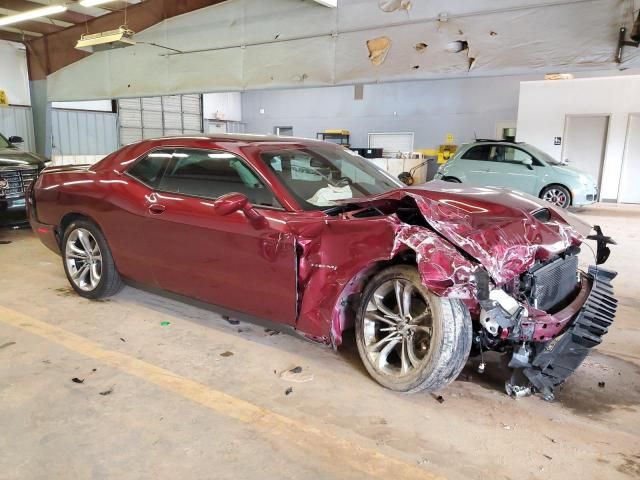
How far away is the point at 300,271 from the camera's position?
2.69m

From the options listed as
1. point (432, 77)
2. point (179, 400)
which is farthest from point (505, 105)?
point (179, 400)

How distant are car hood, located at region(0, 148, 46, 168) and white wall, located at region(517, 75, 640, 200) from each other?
11.7 metres

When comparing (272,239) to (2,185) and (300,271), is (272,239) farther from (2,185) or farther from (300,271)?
(2,185)

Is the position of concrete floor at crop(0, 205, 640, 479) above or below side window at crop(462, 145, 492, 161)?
below

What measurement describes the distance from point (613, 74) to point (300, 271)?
1362cm

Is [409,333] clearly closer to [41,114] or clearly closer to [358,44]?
[358,44]

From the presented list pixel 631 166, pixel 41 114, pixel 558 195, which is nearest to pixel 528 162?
pixel 558 195

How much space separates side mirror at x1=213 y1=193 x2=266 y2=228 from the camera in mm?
2652

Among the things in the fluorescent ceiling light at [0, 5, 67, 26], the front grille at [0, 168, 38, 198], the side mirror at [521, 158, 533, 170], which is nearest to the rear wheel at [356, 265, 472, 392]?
the front grille at [0, 168, 38, 198]

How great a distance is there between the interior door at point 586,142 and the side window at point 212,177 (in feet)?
39.8

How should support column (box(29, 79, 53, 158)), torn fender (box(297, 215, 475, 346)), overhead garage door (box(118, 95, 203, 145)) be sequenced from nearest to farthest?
torn fender (box(297, 215, 475, 346)) < support column (box(29, 79, 53, 158)) < overhead garage door (box(118, 95, 203, 145))

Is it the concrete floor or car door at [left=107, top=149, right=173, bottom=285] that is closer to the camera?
the concrete floor

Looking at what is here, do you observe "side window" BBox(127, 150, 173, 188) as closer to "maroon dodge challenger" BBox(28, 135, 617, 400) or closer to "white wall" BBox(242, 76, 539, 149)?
"maroon dodge challenger" BBox(28, 135, 617, 400)

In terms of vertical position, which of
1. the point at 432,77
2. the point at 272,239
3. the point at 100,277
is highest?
the point at 432,77
